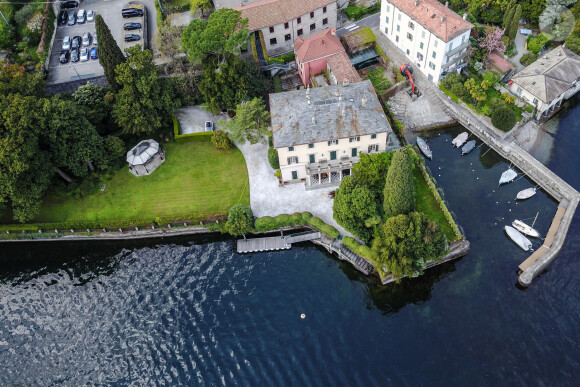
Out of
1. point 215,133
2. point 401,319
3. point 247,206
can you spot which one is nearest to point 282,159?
point 247,206

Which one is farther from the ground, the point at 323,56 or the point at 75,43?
the point at 75,43

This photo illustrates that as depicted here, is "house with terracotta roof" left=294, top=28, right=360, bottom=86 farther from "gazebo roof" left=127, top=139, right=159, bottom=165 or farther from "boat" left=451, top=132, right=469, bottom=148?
"gazebo roof" left=127, top=139, right=159, bottom=165

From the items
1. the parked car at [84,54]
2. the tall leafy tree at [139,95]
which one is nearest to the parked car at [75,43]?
the parked car at [84,54]

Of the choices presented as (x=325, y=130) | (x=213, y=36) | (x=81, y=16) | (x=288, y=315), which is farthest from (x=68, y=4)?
(x=288, y=315)

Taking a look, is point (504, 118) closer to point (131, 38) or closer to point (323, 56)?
point (323, 56)

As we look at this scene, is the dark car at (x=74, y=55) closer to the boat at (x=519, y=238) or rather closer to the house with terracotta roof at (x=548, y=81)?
the house with terracotta roof at (x=548, y=81)

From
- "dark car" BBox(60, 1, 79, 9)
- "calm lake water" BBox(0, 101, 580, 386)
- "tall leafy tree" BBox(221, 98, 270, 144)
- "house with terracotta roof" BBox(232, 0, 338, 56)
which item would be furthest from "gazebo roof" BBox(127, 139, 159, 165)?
"dark car" BBox(60, 1, 79, 9)

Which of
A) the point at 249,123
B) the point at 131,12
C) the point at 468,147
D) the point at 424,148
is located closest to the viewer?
the point at 249,123

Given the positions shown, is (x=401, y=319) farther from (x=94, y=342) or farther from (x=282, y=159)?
(x=94, y=342)

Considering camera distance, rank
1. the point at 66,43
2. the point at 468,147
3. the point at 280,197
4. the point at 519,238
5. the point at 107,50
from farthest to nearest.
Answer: the point at 66,43, the point at 468,147, the point at 107,50, the point at 280,197, the point at 519,238
